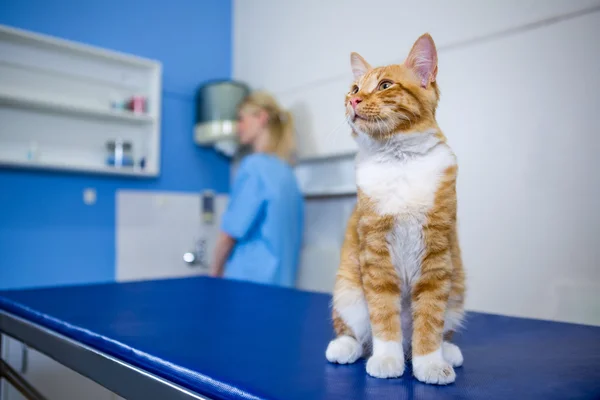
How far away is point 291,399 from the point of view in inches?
20.0

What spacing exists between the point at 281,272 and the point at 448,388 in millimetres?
1543

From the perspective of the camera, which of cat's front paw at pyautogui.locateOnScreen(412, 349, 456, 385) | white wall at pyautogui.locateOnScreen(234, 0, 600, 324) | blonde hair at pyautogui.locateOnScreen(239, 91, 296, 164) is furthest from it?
blonde hair at pyautogui.locateOnScreen(239, 91, 296, 164)

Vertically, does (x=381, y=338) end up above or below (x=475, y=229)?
below

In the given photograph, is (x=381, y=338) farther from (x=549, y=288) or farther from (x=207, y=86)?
(x=207, y=86)

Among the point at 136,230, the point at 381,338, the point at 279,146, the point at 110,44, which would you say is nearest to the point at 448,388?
the point at 381,338

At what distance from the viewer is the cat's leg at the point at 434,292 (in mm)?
559

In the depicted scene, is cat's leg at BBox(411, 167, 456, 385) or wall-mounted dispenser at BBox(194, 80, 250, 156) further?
wall-mounted dispenser at BBox(194, 80, 250, 156)

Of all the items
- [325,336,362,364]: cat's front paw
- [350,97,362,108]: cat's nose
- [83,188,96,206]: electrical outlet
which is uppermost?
[350,97,362,108]: cat's nose

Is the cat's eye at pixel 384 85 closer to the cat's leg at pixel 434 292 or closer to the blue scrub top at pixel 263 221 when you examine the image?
the cat's leg at pixel 434 292

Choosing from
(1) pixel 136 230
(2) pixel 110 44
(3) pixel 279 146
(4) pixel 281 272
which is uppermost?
(2) pixel 110 44

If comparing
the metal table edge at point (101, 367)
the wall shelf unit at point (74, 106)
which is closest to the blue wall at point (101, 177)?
the wall shelf unit at point (74, 106)

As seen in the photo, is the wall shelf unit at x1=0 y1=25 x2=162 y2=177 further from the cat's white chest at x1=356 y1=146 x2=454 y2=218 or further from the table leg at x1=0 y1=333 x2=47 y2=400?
the cat's white chest at x1=356 y1=146 x2=454 y2=218

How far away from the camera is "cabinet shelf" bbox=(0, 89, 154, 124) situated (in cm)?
204

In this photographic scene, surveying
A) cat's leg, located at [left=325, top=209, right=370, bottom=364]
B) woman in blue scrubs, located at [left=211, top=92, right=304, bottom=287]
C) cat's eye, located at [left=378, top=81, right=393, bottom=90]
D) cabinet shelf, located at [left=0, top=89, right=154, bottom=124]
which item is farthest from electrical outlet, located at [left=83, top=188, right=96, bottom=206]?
cat's eye, located at [left=378, top=81, right=393, bottom=90]
